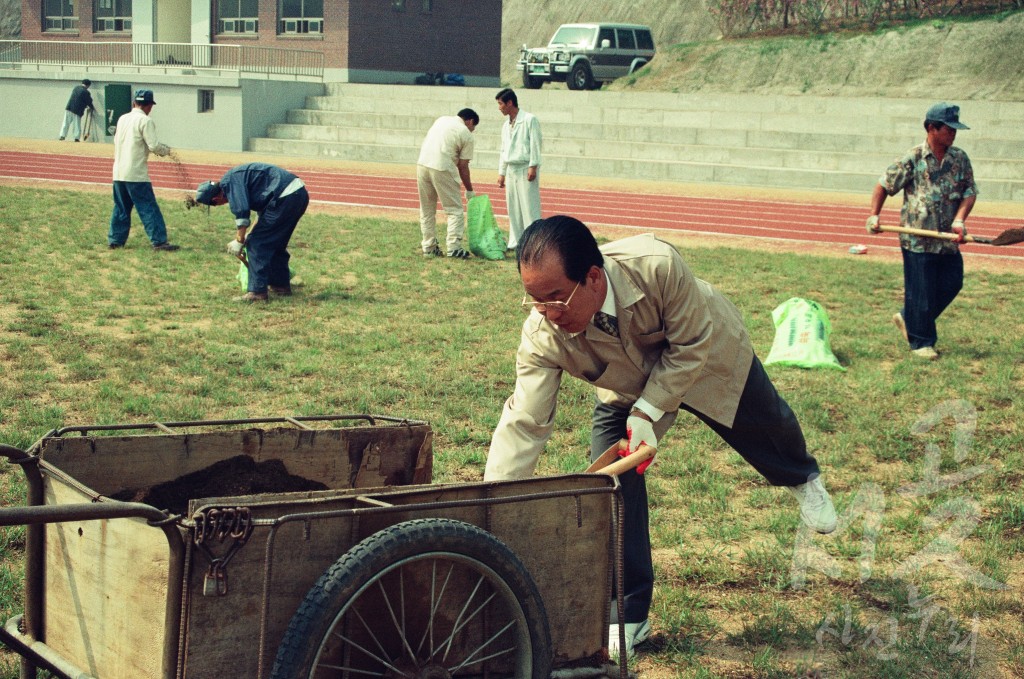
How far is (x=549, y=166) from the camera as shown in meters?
25.0

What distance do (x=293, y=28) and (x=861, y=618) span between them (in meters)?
38.2

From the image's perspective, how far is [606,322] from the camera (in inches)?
131

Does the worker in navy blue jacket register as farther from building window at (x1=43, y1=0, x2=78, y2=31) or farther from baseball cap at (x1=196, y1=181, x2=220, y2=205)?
building window at (x1=43, y1=0, x2=78, y2=31)

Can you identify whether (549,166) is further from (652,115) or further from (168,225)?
(168,225)

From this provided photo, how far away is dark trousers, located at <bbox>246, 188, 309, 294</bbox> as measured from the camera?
9.39 metres

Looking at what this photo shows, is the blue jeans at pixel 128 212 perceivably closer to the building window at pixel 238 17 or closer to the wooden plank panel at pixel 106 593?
the wooden plank panel at pixel 106 593

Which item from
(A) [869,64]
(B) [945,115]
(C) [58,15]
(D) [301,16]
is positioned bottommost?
(B) [945,115]

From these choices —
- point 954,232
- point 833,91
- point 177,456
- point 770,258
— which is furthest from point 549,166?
point 177,456

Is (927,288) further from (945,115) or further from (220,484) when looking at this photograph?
(220,484)

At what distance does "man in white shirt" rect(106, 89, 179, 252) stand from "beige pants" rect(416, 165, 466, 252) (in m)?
2.83

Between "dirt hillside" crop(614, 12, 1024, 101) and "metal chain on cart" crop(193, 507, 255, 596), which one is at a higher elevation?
"dirt hillside" crop(614, 12, 1024, 101)

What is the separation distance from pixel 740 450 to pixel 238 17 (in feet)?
129

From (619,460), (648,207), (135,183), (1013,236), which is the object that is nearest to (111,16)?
(648,207)

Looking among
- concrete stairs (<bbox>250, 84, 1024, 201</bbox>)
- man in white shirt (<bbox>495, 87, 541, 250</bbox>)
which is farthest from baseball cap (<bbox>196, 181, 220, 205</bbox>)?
concrete stairs (<bbox>250, 84, 1024, 201</bbox>)
